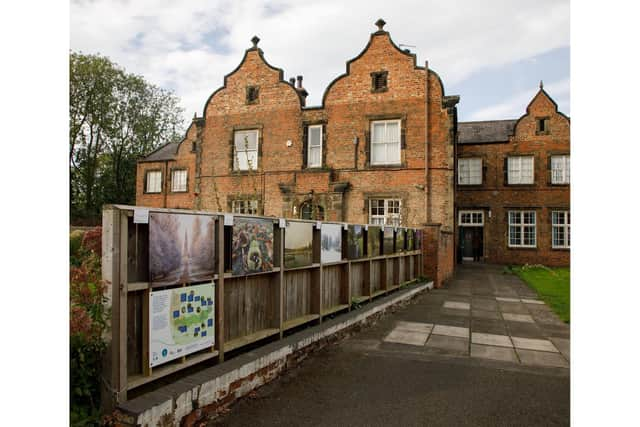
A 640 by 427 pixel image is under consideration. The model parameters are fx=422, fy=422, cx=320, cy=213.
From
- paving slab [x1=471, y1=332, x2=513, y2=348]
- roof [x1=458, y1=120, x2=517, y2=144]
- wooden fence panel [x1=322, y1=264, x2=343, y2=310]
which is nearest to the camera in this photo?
paving slab [x1=471, y1=332, x2=513, y2=348]

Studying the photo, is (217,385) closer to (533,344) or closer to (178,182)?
(533,344)

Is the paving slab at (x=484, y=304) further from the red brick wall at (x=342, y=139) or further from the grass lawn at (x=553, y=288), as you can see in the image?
the red brick wall at (x=342, y=139)

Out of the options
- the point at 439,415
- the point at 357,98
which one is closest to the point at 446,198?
the point at 357,98

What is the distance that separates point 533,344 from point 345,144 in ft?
43.6

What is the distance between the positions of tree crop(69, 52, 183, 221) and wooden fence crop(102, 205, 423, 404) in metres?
28.9

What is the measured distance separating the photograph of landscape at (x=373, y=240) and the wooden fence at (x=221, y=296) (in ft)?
1.57

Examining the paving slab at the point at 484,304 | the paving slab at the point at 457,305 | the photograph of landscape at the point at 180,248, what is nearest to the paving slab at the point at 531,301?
the paving slab at the point at 484,304

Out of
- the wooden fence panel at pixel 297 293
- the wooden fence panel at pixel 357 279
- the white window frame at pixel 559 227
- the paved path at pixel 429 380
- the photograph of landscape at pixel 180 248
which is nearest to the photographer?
the photograph of landscape at pixel 180 248

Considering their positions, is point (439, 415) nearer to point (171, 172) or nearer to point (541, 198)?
point (541, 198)

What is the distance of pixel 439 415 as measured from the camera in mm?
4023

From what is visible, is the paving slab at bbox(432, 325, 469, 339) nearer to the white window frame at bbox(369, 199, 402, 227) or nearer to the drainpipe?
the drainpipe

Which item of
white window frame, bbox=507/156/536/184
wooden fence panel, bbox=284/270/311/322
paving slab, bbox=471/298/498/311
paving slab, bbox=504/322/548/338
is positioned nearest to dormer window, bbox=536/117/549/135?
white window frame, bbox=507/156/536/184

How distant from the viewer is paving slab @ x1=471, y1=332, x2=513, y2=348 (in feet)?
22.5

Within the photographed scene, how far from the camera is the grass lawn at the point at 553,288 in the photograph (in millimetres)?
10266
